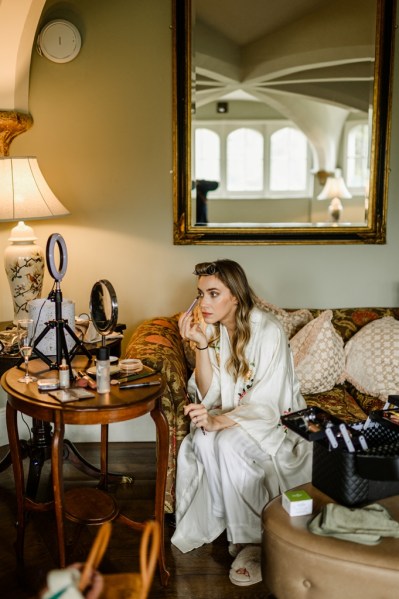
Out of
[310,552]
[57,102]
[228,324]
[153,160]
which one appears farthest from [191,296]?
[310,552]

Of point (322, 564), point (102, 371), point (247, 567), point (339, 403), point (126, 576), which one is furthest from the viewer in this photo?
point (339, 403)

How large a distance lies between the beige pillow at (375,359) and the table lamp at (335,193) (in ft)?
2.42

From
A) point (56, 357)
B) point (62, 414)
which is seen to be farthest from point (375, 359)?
point (62, 414)

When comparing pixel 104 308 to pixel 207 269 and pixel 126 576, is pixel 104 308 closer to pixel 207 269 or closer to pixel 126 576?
pixel 207 269

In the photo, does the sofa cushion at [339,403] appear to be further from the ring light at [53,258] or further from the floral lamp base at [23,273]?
the floral lamp base at [23,273]

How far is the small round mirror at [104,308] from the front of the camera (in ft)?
7.03

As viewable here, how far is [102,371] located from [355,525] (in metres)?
0.92

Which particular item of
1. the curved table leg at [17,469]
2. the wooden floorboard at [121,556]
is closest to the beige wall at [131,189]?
the wooden floorboard at [121,556]

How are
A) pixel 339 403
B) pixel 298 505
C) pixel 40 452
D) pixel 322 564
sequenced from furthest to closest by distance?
pixel 339 403, pixel 40 452, pixel 298 505, pixel 322 564

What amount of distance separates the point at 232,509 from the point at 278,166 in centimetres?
198

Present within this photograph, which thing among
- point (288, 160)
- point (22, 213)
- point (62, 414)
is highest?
point (288, 160)

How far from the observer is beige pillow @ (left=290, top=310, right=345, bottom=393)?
2.89 meters

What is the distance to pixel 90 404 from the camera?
187cm

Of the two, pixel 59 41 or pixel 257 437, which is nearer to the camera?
pixel 257 437
